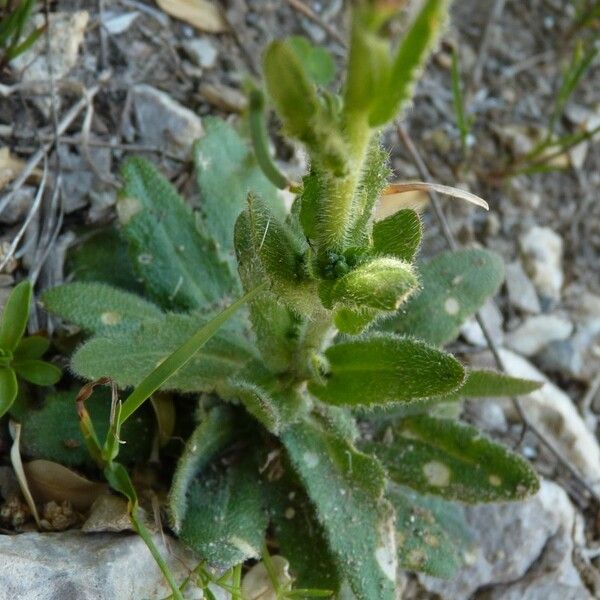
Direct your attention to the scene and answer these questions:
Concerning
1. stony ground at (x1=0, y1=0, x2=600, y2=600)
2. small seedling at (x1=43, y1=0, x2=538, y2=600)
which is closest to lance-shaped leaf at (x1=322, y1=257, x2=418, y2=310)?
small seedling at (x1=43, y1=0, x2=538, y2=600)

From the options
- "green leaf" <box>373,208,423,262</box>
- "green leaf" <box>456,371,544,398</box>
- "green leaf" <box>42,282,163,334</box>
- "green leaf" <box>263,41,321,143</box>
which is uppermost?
"green leaf" <box>263,41,321,143</box>

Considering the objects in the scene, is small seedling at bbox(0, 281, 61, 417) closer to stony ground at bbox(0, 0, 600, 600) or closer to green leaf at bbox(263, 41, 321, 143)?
stony ground at bbox(0, 0, 600, 600)

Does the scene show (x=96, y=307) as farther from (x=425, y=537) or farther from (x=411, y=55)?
(x=411, y=55)

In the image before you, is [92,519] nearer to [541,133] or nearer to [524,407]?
[524,407]

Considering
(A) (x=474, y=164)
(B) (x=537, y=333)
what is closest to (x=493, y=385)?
(B) (x=537, y=333)

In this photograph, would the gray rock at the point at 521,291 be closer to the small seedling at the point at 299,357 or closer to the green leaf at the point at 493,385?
the small seedling at the point at 299,357

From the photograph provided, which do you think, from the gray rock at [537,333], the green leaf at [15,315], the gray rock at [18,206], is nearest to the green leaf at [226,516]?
the green leaf at [15,315]

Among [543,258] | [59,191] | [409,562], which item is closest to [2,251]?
[59,191]
